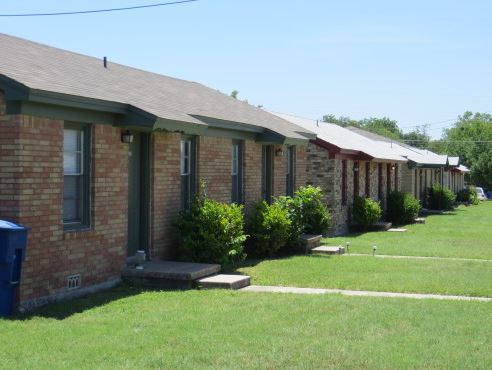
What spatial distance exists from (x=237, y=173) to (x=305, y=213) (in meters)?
2.45

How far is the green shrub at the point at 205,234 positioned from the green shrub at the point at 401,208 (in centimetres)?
1835

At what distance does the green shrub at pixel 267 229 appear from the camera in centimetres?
1630

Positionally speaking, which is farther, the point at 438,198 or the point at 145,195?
the point at 438,198

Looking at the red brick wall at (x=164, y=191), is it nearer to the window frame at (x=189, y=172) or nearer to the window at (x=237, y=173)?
the window frame at (x=189, y=172)

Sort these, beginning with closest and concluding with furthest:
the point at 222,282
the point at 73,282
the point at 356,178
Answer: the point at 73,282
the point at 222,282
the point at 356,178

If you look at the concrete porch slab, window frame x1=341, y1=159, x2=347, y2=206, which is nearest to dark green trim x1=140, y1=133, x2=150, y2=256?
the concrete porch slab

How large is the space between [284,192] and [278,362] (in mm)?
12579

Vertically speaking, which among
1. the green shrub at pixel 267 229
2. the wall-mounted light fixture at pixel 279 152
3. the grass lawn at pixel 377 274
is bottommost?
the grass lawn at pixel 377 274

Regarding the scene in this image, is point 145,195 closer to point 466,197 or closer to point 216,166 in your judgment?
point 216,166

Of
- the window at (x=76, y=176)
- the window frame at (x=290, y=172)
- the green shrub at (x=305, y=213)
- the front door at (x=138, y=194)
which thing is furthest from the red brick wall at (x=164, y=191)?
the window frame at (x=290, y=172)

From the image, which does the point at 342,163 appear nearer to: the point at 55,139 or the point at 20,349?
the point at 55,139

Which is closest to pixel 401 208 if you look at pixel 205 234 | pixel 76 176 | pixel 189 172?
pixel 189 172

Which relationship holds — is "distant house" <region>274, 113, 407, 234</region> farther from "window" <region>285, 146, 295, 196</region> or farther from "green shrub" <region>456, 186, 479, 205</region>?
"green shrub" <region>456, 186, 479, 205</region>

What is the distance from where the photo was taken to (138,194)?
1285 cm
